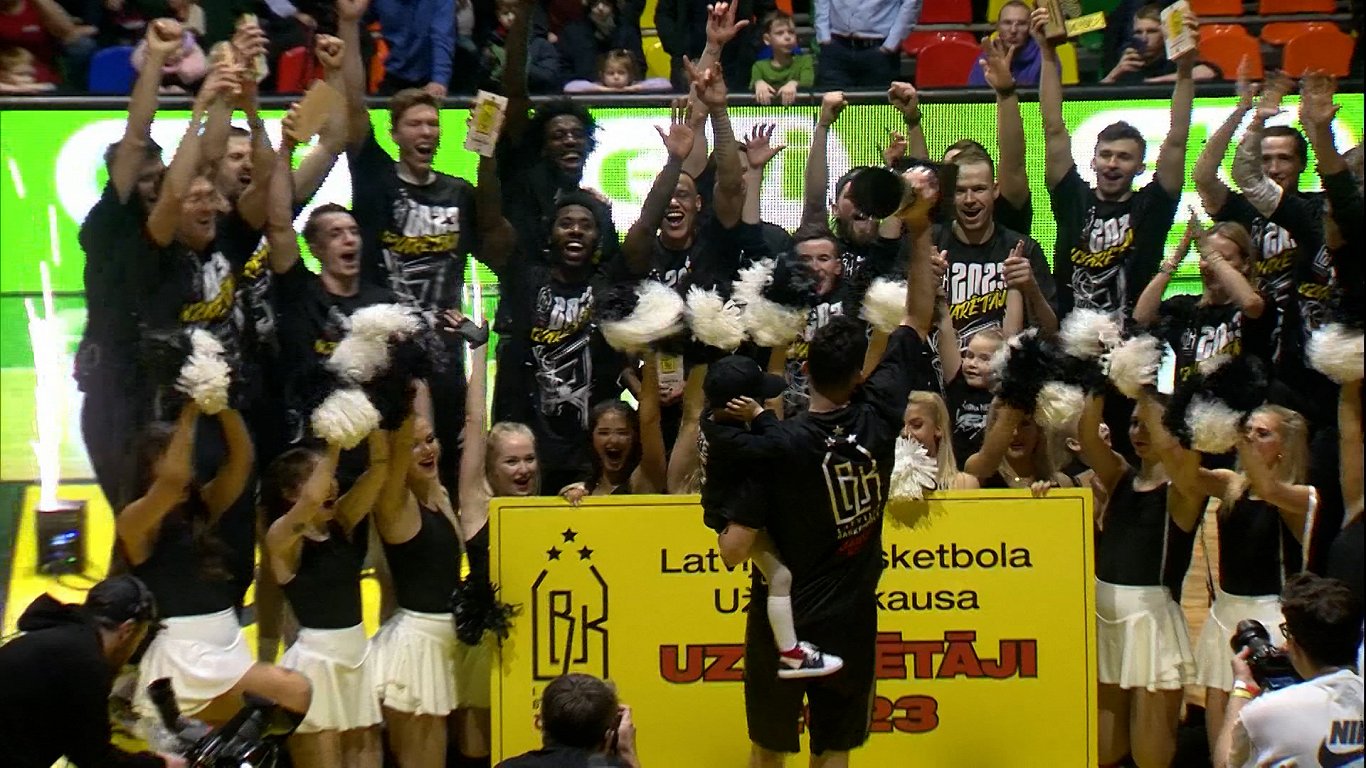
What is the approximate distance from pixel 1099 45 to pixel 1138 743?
17.0 ft

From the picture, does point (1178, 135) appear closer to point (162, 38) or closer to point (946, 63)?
point (946, 63)

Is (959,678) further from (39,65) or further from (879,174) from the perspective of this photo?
(39,65)

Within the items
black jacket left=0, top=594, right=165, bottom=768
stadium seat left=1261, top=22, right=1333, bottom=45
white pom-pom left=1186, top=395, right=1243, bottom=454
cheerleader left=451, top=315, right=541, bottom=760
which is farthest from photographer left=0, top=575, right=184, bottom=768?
stadium seat left=1261, top=22, right=1333, bottom=45

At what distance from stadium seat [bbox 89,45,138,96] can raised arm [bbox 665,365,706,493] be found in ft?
13.3

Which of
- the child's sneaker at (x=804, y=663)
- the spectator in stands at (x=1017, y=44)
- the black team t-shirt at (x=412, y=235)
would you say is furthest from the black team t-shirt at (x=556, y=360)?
the spectator in stands at (x=1017, y=44)

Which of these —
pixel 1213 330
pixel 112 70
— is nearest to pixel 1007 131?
pixel 1213 330

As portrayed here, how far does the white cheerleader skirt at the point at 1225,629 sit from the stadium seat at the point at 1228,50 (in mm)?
5186

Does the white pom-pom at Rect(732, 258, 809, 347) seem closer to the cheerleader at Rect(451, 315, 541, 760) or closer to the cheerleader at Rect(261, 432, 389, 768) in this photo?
the cheerleader at Rect(451, 315, 541, 760)

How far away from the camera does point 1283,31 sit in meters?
10.4

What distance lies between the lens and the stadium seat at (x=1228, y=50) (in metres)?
10.0

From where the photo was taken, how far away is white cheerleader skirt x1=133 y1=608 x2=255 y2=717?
5316mm

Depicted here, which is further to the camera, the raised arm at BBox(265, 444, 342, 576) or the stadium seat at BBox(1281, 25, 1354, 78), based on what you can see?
the stadium seat at BBox(1281, 25, 1354, 78)

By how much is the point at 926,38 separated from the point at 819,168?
12.1 feet

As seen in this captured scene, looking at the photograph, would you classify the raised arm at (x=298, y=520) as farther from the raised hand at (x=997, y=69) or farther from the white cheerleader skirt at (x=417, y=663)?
Answer: the raised hand at (x=997, y=69)
